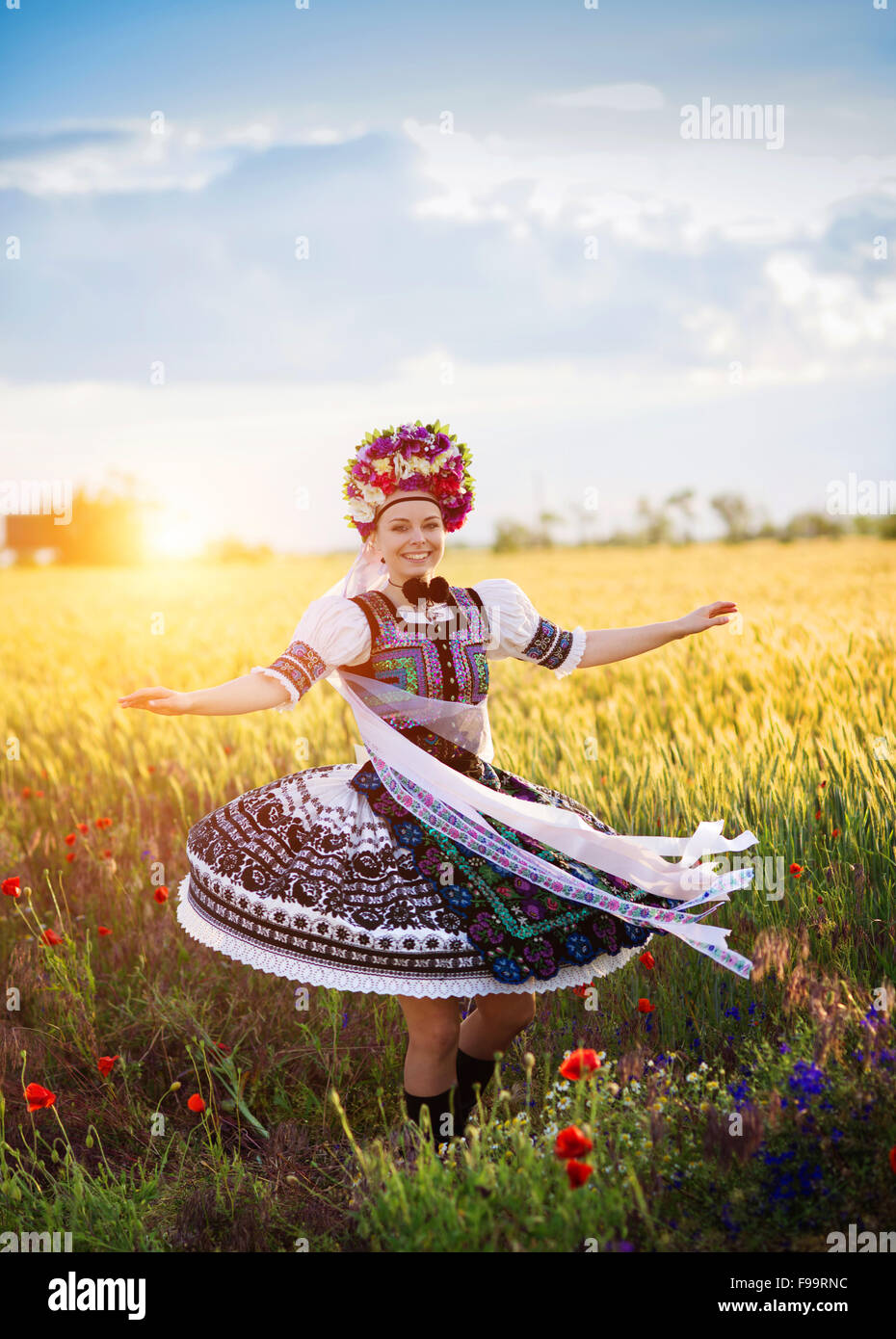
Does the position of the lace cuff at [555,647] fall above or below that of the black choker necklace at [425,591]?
below

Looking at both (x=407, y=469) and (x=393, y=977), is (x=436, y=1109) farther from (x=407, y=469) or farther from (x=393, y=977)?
(x=407, y=469)

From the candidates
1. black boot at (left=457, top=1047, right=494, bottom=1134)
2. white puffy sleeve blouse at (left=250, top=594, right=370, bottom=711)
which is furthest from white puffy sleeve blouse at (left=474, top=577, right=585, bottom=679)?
black boot at (left=457, top=1047, right=494, bottom=1134)

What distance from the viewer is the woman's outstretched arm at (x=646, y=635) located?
3.33 m

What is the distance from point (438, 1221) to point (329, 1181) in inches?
39.8

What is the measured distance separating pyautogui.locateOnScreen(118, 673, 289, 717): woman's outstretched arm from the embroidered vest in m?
0.29

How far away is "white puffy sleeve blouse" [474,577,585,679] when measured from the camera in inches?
130

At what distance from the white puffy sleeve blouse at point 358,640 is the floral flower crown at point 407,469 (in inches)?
12.4

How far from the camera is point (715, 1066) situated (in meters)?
2.86

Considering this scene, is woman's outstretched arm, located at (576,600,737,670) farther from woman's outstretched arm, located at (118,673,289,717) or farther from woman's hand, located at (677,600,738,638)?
woman's outstretched arm, located at (118,673,289,717)

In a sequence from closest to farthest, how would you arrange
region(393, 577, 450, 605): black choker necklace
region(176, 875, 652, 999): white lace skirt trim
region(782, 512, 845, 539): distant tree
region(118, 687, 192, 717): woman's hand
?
region(176, 875, 652, 999): white lace skirt trim → region(118, 687, 192, 717): woman's hand → region(393, 577, 450, 605): black choker necklace → region(782, 512, 845, 539): distant tree

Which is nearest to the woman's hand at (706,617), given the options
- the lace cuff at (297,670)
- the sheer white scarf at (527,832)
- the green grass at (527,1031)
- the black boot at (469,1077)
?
the sheer white scarf at (527,832)

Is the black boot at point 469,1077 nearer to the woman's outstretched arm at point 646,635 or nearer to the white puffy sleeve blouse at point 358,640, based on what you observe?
the white puffy sleeve blouse at point 358,640
